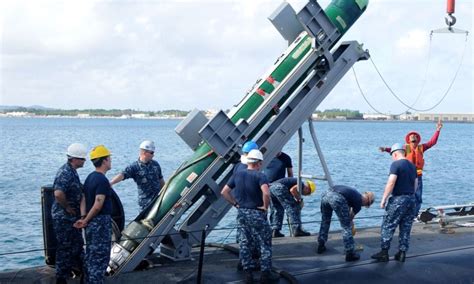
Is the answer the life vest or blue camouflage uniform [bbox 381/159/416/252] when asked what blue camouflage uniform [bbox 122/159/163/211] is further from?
the life vest

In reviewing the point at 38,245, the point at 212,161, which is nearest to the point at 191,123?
the point at 212,161

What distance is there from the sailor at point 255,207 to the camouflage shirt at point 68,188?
7.62 feet

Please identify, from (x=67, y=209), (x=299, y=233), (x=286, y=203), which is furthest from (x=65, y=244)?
(x=299, y=233)

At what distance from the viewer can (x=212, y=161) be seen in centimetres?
1043

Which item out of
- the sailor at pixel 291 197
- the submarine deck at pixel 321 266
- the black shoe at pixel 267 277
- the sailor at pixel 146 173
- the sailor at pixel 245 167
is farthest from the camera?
the sailor at pixel 291 197

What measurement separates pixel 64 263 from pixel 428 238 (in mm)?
7356

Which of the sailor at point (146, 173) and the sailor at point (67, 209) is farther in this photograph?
the sailor at point (146, 173)

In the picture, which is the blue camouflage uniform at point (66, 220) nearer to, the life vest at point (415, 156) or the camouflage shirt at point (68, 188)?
the camouflage shirt at point (68, 188)

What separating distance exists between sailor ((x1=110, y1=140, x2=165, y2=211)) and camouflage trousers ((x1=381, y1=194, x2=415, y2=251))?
4.17m

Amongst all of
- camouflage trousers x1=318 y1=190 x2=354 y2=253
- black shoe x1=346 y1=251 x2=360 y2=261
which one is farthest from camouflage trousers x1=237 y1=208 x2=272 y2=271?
black shoe x1=346 y1=251 x2=360 y2=261

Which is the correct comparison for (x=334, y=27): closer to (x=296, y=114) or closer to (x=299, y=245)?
(x=296, y=114)

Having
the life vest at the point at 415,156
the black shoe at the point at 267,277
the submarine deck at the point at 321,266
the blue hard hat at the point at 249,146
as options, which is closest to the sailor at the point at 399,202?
the submarine deck at the point at 321,266

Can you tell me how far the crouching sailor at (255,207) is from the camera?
362 inches

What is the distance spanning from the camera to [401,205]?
10477 mm
